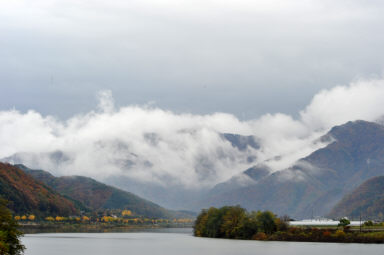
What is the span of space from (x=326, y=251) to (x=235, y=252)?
29.3 meters

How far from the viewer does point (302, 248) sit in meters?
199

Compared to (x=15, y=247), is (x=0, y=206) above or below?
above

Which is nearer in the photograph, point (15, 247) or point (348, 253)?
point (15, 247)

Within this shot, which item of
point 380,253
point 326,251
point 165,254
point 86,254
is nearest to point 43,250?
point 86,254

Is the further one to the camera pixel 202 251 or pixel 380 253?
pixel 202 251

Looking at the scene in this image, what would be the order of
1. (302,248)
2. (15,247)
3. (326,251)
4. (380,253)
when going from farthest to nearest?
(302,248) → (326,251) → (380,253) → (15,247)

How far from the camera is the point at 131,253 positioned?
7190 inches

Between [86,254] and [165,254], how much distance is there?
23566 mm

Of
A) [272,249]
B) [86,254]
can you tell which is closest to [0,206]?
[86,254]

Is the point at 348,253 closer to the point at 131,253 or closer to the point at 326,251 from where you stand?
the point at 326,251

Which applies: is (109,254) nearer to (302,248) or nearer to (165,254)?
(165,254)

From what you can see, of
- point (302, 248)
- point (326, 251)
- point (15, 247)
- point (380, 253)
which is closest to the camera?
point (15, 247)

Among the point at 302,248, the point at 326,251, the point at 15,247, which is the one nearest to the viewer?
the point at 15,247

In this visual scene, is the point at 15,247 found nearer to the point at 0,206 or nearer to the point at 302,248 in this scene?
the point at 0,206
